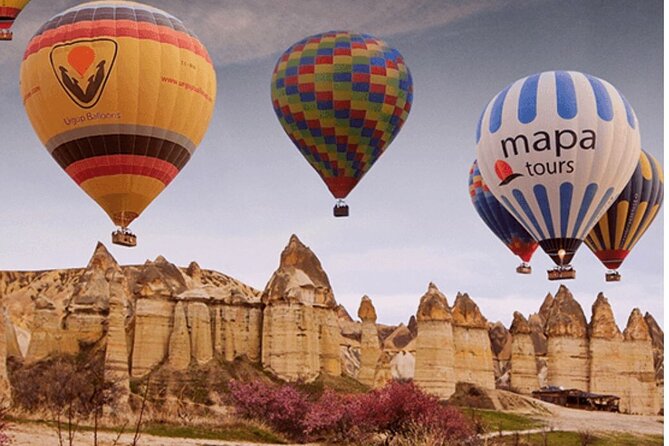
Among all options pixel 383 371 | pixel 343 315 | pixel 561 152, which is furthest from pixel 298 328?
pixel 343 315

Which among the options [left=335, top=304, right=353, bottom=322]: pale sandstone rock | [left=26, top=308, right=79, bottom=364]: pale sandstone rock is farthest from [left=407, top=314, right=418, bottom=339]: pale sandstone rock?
[left=26, top=308, right=79, bottom=364]: pale sandstone rock

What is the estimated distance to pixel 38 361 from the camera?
6494 cm

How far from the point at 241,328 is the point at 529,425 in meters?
27.2

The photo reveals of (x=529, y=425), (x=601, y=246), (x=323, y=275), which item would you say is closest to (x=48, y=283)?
(x=323, y=275)

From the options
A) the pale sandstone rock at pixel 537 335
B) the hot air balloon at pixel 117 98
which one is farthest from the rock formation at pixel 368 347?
the hot air balloon at pixel 117 98

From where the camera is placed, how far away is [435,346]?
67438mm

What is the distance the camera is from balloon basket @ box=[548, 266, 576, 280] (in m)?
A: 32.9

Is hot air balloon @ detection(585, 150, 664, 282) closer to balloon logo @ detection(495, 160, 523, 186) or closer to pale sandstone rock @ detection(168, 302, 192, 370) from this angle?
balloon logo @ detection(495, 160, 523, 186)

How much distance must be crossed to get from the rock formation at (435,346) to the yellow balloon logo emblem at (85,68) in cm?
4116

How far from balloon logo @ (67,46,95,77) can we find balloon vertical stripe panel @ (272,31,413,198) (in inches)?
459

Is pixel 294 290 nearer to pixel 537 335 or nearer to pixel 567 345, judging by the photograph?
pixel 567 345

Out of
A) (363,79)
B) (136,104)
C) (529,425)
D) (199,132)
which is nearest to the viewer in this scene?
(136,104)

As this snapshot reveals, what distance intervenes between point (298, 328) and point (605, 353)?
23249 millimetres

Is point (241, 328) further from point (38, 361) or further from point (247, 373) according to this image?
point (38, 361)
